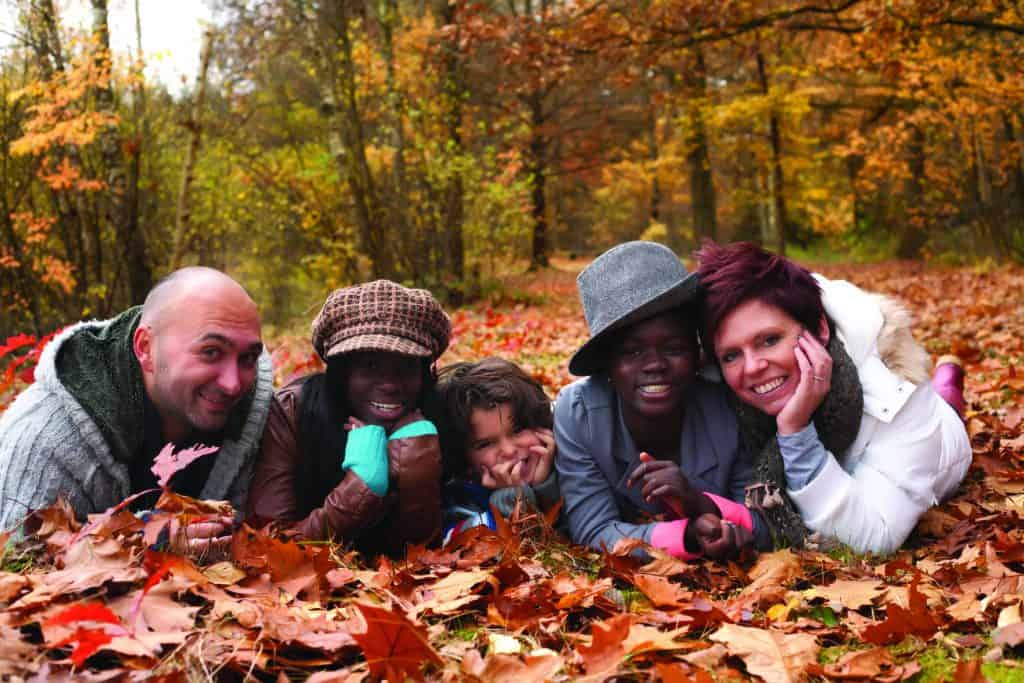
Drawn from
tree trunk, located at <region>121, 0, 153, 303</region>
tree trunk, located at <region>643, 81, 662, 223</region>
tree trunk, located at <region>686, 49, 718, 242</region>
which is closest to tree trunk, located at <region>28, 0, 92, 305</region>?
tree trunk, located at <region>121, 0, 153, 303</region>

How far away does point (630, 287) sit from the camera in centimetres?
337

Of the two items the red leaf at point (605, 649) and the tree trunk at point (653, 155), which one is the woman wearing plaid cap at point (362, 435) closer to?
the red leaf at point (605, 649)

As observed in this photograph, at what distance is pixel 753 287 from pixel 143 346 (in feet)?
7.97

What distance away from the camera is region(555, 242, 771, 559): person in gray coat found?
127 inches

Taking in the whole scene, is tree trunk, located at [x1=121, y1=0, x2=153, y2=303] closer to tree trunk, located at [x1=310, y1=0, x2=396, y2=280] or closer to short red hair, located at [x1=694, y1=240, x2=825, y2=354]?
tree trunk, located at [x1=310, y1=0, x2=396, y2=280]

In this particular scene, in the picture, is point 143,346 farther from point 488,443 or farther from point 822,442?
point 822,442

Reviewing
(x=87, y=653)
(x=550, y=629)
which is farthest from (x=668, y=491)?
(x=87, y=653)

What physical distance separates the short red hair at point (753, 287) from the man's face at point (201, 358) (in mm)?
1838

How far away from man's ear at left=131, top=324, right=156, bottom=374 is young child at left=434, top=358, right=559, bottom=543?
1.22m

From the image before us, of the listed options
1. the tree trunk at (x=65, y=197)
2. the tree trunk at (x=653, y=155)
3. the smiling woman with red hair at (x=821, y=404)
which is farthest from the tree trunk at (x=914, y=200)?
the smiling woman with red hair at (x=821, y=404)

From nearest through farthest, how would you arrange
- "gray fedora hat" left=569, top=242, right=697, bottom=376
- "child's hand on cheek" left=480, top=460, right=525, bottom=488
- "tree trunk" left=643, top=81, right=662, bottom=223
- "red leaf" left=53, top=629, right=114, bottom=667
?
1. "red leaf" left=53, top=629, right=114, bottom=667
2. "gray fedora hat" left=569, top=242, right=697, bottom=376
3. "child's hand on cheek" left=480, top=460, right=525, bottom=488
4. "tree trunk" left=643, top=81, right=662, bottom=223

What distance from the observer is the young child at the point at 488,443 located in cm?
379

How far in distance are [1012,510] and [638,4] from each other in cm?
866

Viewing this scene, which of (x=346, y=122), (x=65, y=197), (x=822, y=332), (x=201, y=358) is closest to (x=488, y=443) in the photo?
(x=201, y=358)
